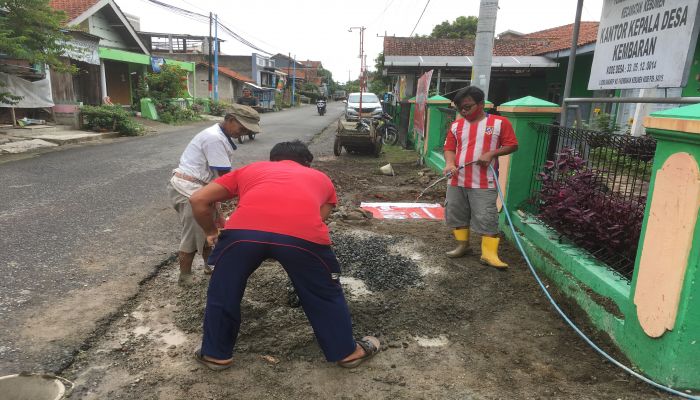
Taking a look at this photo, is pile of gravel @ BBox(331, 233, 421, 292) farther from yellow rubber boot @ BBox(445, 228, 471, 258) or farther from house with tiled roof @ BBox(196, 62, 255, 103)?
house with tiled roof @ BBox(196, 62, 255, 103)

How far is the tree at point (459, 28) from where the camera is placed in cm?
3288

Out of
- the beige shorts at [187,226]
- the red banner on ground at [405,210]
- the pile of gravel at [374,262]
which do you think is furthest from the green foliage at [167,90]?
the beige shorts at [187,226]

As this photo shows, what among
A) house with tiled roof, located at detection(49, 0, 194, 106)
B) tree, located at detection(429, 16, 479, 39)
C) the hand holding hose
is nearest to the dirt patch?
the hand holding hose

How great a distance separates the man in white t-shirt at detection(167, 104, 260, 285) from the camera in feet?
11.4

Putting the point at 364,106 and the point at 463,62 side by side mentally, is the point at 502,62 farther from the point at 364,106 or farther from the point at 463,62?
the point at 364,106

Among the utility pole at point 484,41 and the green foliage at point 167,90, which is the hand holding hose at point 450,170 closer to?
the utility pole at point 484,41

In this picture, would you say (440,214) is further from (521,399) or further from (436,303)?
(521,399)

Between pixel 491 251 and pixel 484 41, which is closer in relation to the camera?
pixel 491 251

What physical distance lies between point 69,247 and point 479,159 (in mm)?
3937

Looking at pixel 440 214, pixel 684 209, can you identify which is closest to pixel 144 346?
pixel 684 209

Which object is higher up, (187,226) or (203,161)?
(203,161)

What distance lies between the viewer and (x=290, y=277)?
97.0 inches

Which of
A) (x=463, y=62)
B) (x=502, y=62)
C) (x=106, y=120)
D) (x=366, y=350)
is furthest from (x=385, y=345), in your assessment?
(x=463, y=62)

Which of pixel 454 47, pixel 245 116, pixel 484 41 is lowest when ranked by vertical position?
pixel 245 116
